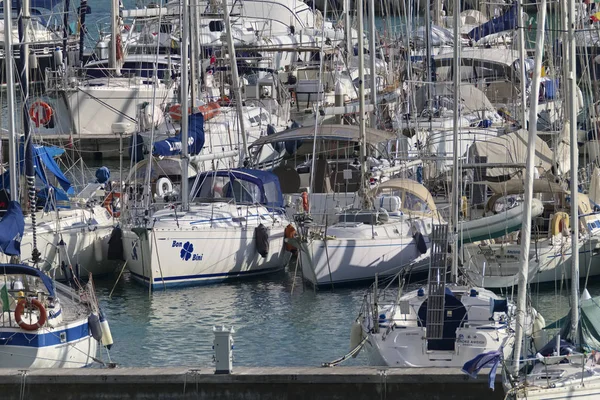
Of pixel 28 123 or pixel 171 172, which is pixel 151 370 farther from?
pixel 171 172

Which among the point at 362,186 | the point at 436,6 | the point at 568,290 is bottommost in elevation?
the point at 568,290

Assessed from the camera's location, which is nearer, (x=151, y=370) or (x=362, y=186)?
(x=151, y=370)

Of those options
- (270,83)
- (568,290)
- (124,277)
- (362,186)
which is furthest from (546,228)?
(270,83)

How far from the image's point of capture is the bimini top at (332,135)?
127ft

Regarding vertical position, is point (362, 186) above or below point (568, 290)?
above

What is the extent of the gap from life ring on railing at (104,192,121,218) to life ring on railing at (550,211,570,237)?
10283 mm

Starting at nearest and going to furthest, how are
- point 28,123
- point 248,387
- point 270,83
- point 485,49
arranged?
point 248,387, point 28,123, point 270,83, point 485,49

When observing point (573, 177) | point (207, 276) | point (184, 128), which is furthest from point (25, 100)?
point (573, 177)

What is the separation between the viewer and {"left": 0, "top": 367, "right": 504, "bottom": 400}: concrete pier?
22.3 m

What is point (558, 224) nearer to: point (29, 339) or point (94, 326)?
point (94, 326)

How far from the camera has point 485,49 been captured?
58.7 meters

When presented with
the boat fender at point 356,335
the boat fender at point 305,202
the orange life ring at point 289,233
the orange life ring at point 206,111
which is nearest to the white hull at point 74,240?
the orange life ring at point 289,233

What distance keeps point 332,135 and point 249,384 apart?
17.3 metres

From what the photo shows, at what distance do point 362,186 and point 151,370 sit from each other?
1293cm
